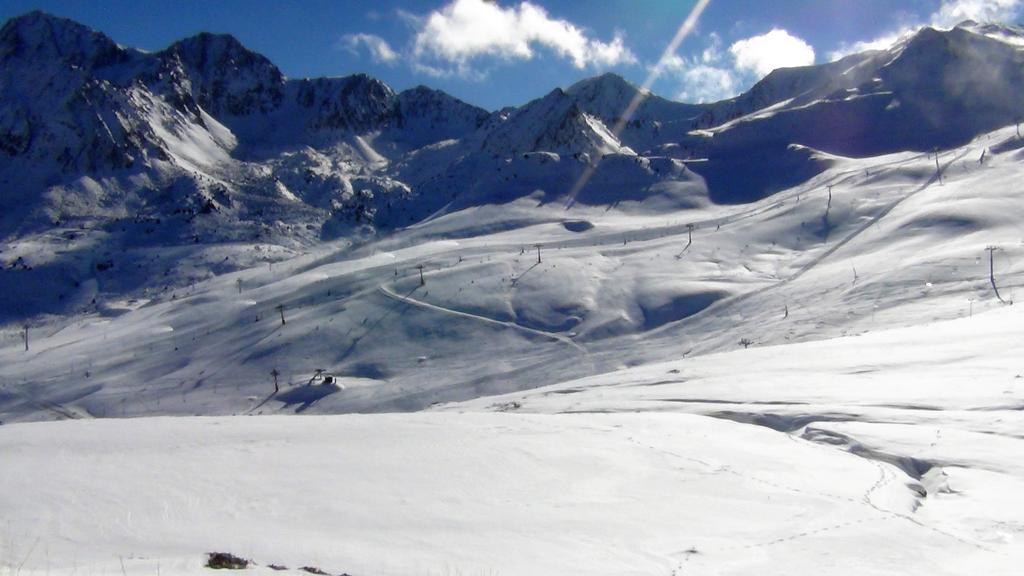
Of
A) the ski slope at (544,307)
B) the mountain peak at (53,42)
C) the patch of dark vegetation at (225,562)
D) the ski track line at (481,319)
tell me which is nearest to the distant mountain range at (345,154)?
the mountain peak at (53,42)

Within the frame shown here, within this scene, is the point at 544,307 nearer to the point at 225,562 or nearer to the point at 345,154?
the point at 225,562

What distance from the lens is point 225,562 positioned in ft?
24.2

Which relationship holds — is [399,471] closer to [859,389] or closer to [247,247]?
[859,389]

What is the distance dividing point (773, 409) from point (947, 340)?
12.3 meters

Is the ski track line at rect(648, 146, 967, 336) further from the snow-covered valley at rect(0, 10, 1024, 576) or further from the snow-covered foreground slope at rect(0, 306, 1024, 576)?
the snow-covered foreground slope at rect(0, 306, 1024, 576)

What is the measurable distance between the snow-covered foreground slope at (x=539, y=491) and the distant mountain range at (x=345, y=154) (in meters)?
94.7

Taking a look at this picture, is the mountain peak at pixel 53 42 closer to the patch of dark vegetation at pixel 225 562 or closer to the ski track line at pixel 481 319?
the ski track line at pixel 481 319

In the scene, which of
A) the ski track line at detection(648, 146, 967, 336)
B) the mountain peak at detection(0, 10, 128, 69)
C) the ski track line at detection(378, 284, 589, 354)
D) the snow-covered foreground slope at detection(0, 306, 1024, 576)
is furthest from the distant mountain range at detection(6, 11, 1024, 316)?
the snow-covered foreground slope at detection(0, 306, 1024, 576)

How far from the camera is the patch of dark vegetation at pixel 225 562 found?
7.23m

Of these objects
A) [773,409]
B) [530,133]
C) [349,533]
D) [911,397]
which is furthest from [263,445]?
[530,133]

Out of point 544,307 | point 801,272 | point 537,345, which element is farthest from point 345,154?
point 801,272

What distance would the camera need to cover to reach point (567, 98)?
162625mm

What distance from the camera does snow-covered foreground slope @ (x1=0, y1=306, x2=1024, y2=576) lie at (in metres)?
8.34

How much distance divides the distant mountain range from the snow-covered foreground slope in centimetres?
9471
